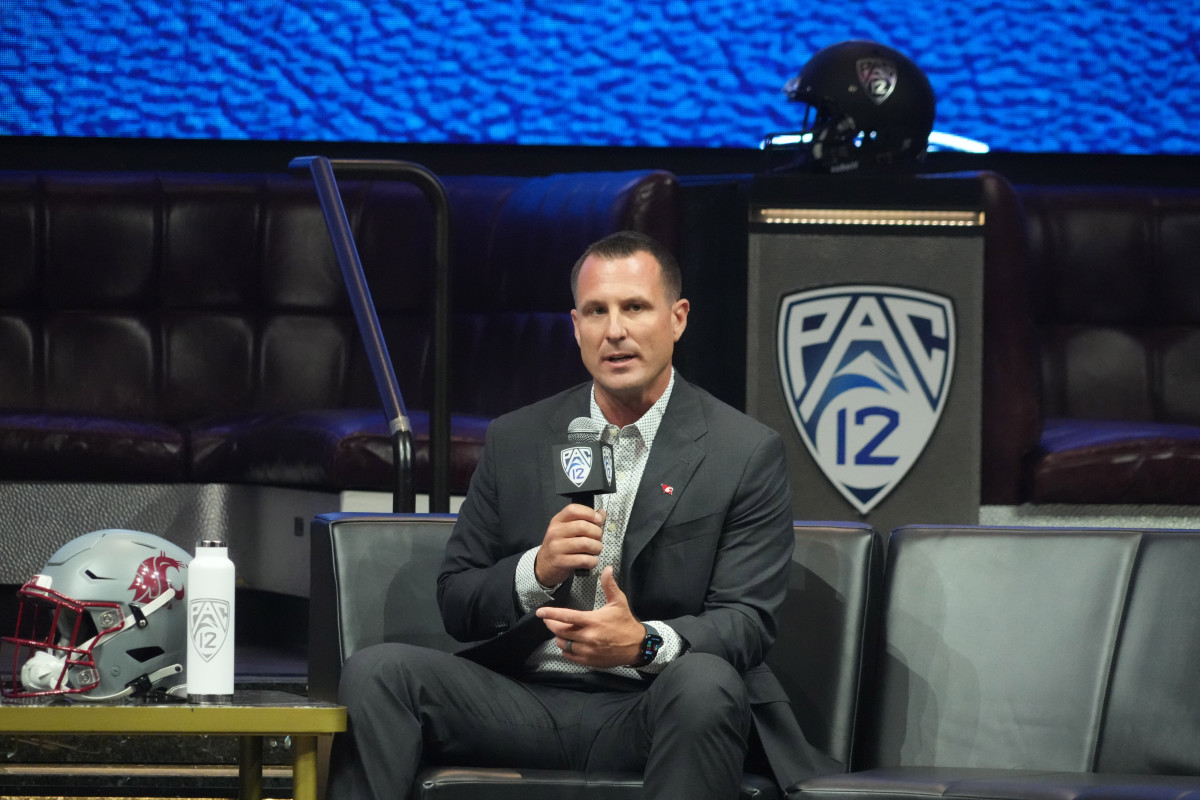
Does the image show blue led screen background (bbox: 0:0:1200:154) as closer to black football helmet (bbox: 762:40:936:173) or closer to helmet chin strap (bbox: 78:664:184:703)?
black football helmet (bbox: 762:40:936:173)

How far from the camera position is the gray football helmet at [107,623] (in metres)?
2.23

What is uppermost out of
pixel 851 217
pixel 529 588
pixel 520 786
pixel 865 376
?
pixel 851 217

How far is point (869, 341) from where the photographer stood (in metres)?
3.76

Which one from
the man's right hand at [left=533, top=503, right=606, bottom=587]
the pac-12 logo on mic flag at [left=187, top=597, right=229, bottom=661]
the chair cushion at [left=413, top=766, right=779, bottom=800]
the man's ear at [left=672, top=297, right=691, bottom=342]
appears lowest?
the chair cushion at [left=413, top=766, right=779, bottom=800]

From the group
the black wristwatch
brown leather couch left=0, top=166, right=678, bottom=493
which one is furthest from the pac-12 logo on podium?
the black wristwatch

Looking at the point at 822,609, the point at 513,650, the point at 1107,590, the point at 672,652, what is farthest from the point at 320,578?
the point at 1107,590

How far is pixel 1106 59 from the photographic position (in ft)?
16.8

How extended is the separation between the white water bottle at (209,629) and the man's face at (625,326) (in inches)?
26.1

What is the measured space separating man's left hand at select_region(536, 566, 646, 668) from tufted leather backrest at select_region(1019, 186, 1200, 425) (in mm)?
2866

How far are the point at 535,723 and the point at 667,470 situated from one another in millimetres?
429

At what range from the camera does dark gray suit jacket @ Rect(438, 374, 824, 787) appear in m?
2.41

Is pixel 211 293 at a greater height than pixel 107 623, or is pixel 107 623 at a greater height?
pixel 211 293

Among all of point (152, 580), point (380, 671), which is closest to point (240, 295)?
point (152, 580)

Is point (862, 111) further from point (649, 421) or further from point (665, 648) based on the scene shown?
point (665, 648)
